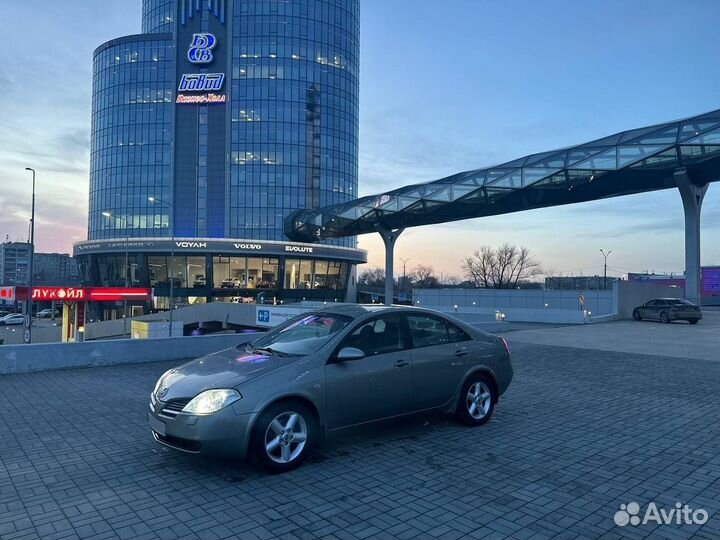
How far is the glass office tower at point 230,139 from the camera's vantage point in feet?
243

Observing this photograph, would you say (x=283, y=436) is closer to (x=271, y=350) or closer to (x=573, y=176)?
(x=271, y=350)

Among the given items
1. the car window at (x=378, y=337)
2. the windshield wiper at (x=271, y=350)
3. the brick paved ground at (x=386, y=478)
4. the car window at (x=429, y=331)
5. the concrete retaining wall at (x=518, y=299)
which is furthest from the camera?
the concrete retaining wall at (x=518, y=299)

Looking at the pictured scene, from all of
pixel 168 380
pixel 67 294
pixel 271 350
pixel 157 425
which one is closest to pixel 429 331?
pixel 271 350

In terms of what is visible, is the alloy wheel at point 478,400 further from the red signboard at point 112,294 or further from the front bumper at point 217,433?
the red signboard at point 112,294

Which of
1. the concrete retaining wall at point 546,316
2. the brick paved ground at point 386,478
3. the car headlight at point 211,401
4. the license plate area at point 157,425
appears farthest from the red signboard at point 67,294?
the car headlight at point 211,401

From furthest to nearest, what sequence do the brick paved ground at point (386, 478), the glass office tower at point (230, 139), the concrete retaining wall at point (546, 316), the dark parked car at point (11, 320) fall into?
the glass office tower at point (230, 139) → the dark parked car at point (11, 320) → the concrete retaining wall at point (546, 316) → the brick paved ground at point (386, 478)

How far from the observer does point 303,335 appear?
5711mm

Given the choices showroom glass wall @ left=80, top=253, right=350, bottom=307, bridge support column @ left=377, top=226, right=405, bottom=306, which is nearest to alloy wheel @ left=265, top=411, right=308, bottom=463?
bridge support column @ left=377, top=226, right=405, bottom=306

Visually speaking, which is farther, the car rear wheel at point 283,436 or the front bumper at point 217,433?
the car rear wheel at point 283,436

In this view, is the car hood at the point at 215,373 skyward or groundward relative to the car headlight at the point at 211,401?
skyward

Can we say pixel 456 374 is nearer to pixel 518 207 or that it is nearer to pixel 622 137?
pixel 622 137

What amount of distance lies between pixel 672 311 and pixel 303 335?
90.3ft

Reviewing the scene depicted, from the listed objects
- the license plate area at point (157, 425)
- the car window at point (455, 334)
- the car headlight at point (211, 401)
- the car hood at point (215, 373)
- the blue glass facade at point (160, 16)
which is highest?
the blue glass facade at point (160, 16)

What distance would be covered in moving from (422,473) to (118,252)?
7512 cm
